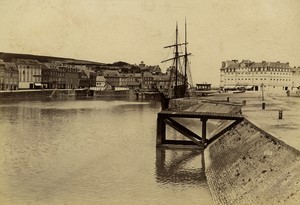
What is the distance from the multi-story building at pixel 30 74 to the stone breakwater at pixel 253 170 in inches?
1384

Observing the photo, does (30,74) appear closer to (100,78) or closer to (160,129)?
(100,78)

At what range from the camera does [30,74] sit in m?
46.2

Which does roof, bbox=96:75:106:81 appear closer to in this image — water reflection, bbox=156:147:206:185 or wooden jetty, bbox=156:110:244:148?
wooden jetty, bbox=156:110:244:148

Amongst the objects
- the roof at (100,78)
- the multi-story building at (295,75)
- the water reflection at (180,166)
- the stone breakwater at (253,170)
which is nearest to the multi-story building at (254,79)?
the multi-story building at (295,75)

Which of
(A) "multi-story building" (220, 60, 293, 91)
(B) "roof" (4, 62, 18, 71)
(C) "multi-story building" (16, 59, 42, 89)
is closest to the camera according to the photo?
(A) "multi-story building" (220, 60, 293, 91)

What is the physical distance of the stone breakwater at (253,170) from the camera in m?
5.68

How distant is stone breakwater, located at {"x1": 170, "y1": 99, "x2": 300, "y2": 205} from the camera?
5.68 metres

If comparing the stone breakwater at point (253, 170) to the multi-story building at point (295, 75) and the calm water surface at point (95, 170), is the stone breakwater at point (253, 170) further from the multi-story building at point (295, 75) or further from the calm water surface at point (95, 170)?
the multi-story building at point (295, 75)

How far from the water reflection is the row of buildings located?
74.1 ft

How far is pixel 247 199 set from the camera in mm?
6102

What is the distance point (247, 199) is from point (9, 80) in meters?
37.2

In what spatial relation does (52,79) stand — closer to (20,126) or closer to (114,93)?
(114,93)

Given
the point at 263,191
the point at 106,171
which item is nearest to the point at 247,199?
the point at 263,191

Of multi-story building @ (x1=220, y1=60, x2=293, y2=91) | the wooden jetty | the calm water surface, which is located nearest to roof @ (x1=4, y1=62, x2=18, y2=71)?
multi-story building @ (x1=220, y1=60, x2=293, y2=91)
